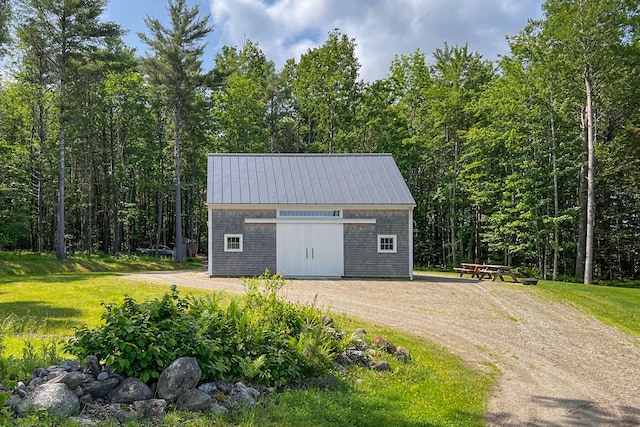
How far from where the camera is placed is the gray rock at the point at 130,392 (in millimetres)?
4395

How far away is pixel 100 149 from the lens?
103 ft

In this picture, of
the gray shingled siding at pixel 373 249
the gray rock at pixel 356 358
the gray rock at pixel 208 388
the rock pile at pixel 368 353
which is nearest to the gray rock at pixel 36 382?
the gray rock at pixel 208 388

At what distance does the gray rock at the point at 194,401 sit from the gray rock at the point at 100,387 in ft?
2.24

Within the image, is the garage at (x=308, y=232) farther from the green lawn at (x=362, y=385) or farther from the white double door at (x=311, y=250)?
the green lawn at (x=362, y=385)

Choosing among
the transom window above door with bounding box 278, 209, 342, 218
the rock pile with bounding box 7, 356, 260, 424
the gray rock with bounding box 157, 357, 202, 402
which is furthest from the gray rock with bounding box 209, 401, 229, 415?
the transom window above door with bounding box 278, 209, 342, 218

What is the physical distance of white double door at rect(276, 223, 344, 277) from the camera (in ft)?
60.8

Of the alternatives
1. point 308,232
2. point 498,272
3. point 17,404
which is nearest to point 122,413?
point 17,404

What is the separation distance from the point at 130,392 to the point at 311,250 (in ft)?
46.7

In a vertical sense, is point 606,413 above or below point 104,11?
below

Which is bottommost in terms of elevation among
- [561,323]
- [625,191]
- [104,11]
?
[561,323]

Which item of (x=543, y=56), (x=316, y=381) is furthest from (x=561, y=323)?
(x=543, y=56)

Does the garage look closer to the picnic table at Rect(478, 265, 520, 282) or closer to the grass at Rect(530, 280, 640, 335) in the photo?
the picnic table at Rect(478, 265, 520, 282)

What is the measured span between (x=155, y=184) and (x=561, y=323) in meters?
26.7

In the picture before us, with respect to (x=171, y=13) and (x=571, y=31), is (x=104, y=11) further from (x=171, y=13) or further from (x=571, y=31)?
(x=571, y=31)
